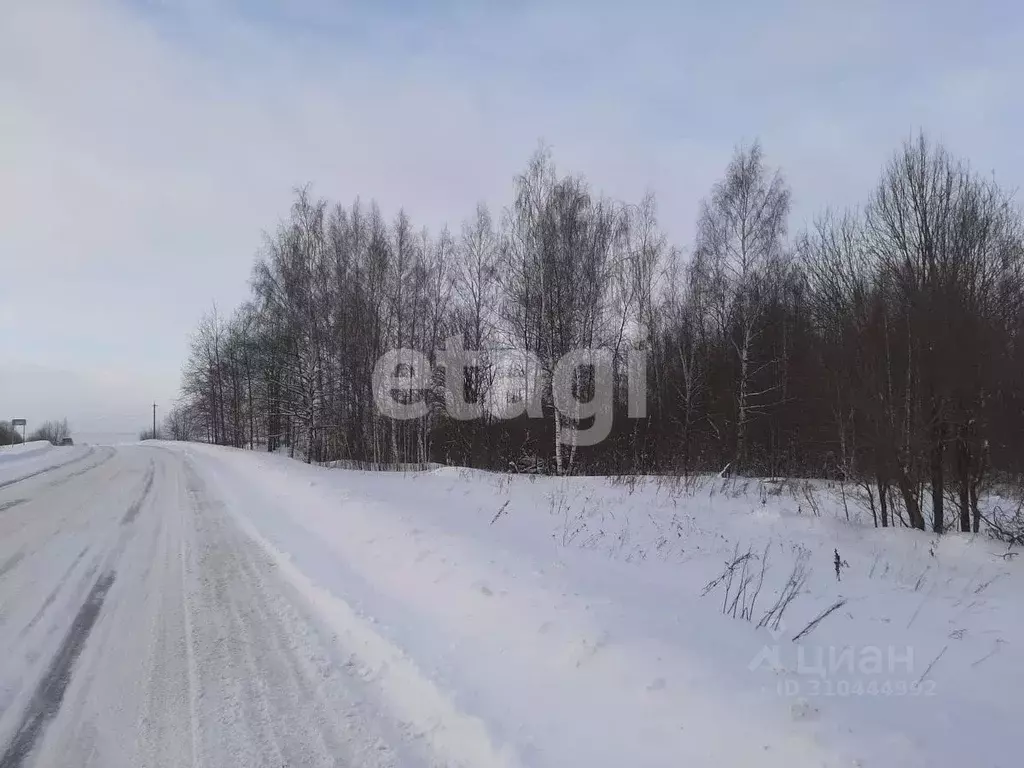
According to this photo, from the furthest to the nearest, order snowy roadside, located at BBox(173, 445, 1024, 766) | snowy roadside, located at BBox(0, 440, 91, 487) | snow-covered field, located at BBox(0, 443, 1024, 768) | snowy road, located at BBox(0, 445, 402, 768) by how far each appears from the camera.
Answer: snowy roadside, located at BBox(0, 440, 91, 487), snowy road, located at BBox(0, 445, 402, 768), snow-covered field, located at BBox(0, 443, 1024, 768), snowy roadside, located at BBox(173, 445, 1024, 766)

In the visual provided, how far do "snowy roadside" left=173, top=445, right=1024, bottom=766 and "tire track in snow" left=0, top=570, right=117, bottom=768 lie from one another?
69.6 inches

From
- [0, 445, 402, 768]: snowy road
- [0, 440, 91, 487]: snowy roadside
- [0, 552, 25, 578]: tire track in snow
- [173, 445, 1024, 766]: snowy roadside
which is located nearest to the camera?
[173, 445, 1024, 766]: snowy roadside

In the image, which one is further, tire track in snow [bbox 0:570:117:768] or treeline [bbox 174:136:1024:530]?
treeline [bbox 174:136:1024:530]

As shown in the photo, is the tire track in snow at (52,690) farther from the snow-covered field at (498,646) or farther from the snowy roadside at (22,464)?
the snowy roadside at (22,464)

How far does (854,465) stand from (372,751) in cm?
998

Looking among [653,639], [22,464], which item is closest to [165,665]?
[653,639]

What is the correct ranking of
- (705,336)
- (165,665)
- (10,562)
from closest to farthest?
(165,665) → (10,562) → (705,336)

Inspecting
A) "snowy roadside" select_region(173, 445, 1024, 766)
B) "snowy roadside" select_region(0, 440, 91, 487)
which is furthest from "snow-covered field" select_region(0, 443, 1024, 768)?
"snowy roadside" select_region(0, 440, 91, 487)

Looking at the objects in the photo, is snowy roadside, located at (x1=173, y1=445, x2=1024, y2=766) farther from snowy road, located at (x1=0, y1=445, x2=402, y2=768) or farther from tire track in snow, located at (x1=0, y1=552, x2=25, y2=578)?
tire track in snow, located at (x1=0, y1=552, x2=25, y2=578)

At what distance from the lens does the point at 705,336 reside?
984 inches

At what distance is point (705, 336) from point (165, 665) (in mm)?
24680

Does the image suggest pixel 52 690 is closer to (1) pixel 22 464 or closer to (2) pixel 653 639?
(2) pixel 653 639

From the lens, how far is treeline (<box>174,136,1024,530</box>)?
8766 mm

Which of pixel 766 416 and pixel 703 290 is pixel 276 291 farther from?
pixel 766 416
